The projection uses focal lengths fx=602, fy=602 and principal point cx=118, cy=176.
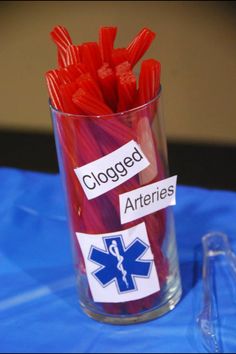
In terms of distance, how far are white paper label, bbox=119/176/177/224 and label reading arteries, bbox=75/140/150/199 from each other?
0.02 meters

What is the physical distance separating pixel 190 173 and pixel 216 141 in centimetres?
10

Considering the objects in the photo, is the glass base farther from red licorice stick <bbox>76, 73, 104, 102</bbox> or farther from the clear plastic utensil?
red licorice stick <bbox>76, 73, 104, 102</bbox>

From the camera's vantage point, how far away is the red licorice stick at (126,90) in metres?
0.48

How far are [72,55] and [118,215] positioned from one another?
143mm

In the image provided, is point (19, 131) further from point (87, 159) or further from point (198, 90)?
point (87, 159)

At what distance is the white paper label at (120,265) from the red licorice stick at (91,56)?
0.46 feet

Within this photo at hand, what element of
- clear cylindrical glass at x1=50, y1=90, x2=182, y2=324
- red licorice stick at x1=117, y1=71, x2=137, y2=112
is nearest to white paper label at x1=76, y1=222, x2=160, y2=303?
clear cylindrical glass at x1=50, y1=90, x2=182, y2=324

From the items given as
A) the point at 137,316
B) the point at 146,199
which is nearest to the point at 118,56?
the point at 146,199

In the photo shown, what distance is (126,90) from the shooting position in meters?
0.48

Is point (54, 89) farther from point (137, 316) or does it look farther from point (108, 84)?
point (137, 316)

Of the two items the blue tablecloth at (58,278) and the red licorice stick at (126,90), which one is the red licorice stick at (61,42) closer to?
the red licorice stick at (126,90)

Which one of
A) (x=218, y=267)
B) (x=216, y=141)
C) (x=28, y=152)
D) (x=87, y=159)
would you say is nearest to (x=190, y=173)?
(x=216, y=141)

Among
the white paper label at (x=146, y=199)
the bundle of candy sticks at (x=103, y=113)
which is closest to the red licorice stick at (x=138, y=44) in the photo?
the bundle of candy sticks at (x=103, y=113)

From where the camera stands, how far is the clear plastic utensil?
0.52 m
